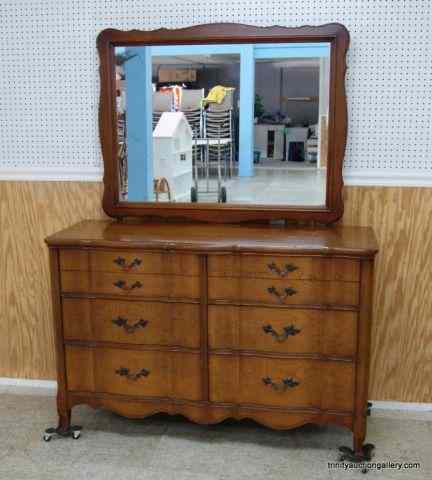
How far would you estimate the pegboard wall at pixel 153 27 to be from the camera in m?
2.94

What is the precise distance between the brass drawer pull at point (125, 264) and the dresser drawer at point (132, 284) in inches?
1.3

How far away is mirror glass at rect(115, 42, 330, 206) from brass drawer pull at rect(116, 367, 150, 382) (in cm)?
84

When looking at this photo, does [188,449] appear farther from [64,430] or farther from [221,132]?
[221,132]

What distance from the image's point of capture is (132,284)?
282 centimetres

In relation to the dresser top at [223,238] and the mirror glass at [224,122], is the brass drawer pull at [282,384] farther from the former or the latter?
the mirror glass at [224,122]

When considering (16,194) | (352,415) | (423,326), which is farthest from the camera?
(16,194)

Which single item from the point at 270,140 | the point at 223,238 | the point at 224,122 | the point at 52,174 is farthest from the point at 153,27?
the point at 223,238

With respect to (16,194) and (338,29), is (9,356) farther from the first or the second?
(338,29)

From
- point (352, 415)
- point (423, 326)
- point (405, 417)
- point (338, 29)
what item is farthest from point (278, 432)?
point (338, 29)

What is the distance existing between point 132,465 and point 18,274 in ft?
4.11

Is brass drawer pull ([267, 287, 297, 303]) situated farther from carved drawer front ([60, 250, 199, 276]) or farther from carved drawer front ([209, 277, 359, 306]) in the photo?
carved drawer front ([60, 250, 199, 276])

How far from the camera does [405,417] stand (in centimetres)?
318

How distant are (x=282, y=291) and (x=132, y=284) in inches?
25.8

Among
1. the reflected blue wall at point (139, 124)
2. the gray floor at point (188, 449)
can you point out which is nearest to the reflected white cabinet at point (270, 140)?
the reflected blue wall at point (139, 124)
